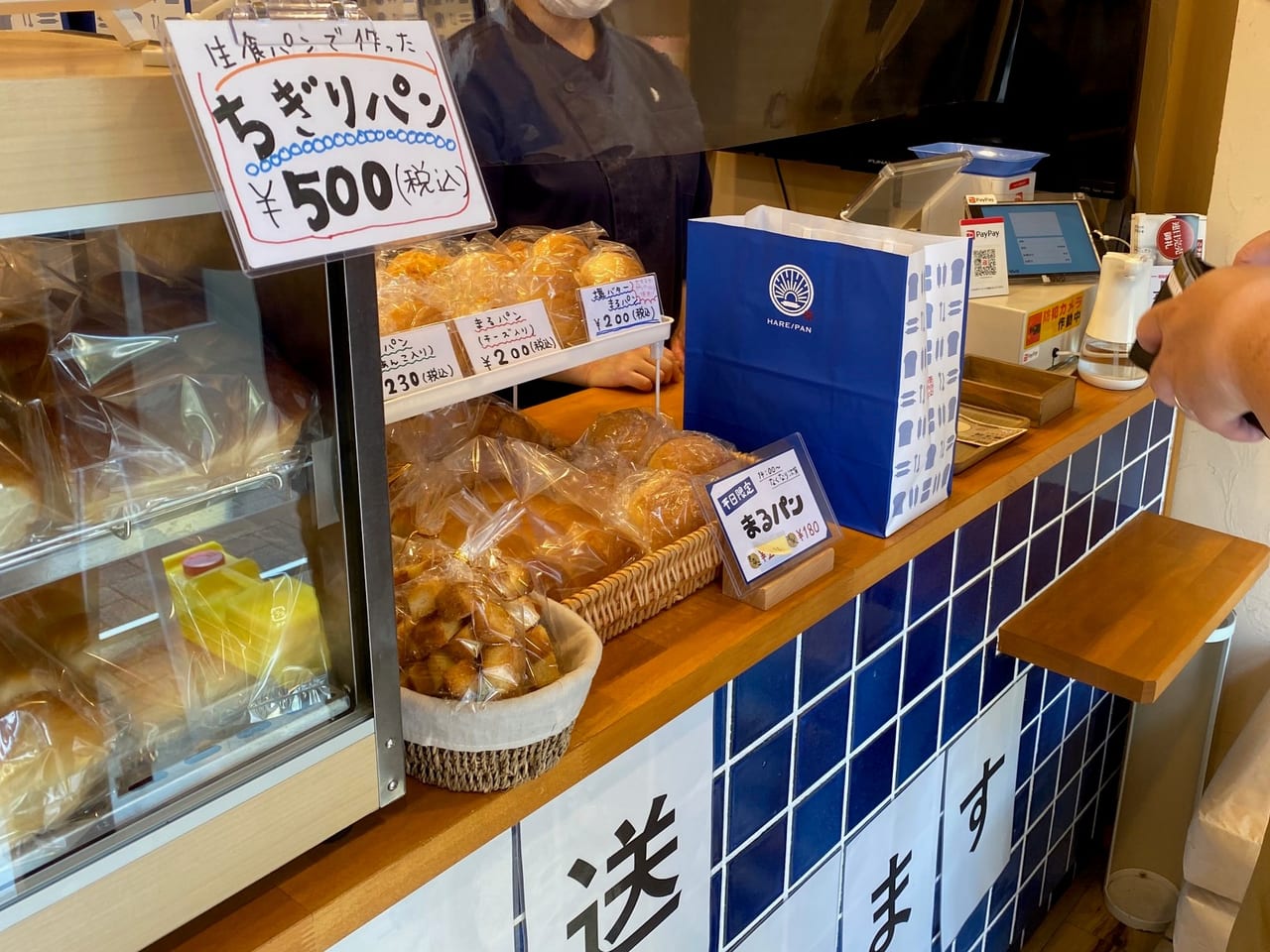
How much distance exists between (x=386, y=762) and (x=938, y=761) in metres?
1.15

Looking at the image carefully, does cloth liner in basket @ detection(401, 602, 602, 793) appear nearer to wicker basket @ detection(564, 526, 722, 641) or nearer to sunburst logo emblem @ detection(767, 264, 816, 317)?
wicker basket @ detection(564, 526, 722, 641)

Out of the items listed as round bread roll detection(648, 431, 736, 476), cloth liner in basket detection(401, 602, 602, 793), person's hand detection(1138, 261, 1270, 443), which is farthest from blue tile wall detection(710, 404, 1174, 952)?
person's hand detection(1138, 261, 1270, 443)

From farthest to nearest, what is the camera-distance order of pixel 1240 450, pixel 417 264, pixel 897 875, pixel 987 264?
1. pixel 1240 450
2. pixel 987 264
3. pixel 897 875
4. pixel 417 264

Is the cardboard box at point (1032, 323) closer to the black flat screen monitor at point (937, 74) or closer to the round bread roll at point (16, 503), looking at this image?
the black flat screen monitor at point (937, 74)

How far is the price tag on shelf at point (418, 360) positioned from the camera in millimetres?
1087

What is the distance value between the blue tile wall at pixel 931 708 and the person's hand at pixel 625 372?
1.81ft

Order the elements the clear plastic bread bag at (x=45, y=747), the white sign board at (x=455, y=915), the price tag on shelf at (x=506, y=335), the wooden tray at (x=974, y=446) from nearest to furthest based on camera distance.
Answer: the clear plastic bread bag at (x=45, y=747) → the white sign board at (x=455, y=915) → the price tag on shelf at (x=506, y=335) → the wooden tray at (x=974, y=446)

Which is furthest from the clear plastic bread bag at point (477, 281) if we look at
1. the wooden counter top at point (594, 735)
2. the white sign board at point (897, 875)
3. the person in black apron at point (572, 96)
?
the white sign board at point (897, 875)

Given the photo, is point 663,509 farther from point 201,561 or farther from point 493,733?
point 201,561

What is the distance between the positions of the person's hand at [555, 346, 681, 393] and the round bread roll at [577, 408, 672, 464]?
1.20ft

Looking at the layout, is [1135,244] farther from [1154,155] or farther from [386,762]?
[386,762]

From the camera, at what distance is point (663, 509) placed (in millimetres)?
1210

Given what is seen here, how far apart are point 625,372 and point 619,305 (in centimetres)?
52

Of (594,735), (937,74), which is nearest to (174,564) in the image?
(594,735)
